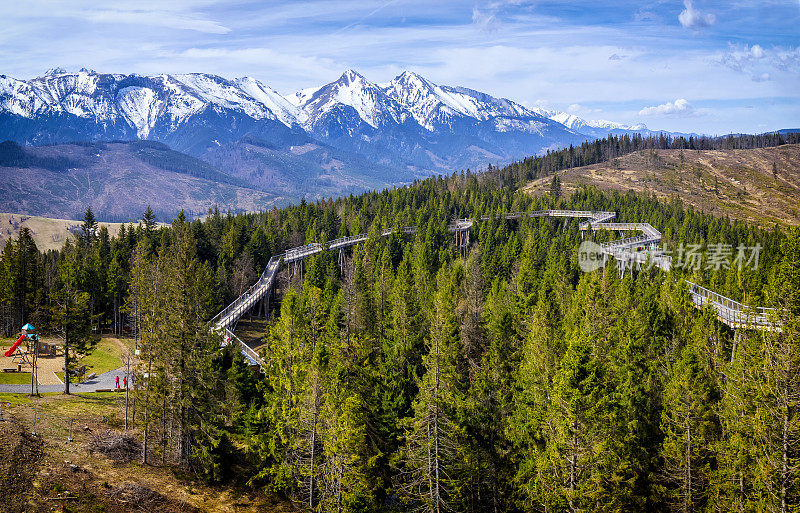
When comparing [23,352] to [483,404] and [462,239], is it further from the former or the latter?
[462,239]

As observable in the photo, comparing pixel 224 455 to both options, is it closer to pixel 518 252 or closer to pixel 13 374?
pixel 13 374

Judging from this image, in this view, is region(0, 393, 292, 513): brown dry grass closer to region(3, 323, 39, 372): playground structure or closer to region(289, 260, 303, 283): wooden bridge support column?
region(3, 323, 39, 372): playground structure

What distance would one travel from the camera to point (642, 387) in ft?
134

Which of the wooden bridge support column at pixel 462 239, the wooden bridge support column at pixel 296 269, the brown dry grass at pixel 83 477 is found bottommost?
the brown dry grass at pixel 83 477

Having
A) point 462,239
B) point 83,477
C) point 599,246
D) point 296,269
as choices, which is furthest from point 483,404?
point 462,239

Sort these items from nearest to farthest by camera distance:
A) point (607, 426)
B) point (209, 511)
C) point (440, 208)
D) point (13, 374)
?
point (607, 426), point (209, 511), point (13, 374), point (440, 208)

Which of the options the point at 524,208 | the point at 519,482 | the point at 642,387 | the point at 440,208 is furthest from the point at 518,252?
the point at 519,482

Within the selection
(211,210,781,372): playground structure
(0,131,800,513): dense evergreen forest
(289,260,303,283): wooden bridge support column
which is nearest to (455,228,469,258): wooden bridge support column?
(211,210,781,372): playground structure

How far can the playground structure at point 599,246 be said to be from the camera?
48469 millimetres

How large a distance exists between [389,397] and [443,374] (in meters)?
9.42

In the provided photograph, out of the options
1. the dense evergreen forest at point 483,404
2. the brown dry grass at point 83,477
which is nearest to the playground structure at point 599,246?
the dense evergreen forest at point 483,404

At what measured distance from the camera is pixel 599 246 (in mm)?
96500

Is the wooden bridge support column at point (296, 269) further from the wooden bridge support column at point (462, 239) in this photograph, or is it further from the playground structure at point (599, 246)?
the wooden bridge support column at point (462, 239)

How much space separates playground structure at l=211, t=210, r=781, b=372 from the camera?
48.5 meters
